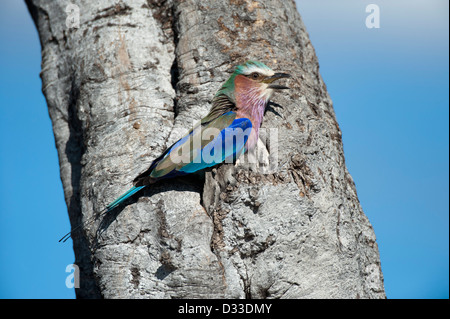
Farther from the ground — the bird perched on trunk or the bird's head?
the bird's head

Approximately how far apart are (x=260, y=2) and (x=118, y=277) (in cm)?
259

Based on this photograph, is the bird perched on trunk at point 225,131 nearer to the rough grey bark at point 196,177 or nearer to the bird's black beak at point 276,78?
the bird's black beak at point 276,78

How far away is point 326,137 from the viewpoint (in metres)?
3.93

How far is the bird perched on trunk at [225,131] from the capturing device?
3740 mm

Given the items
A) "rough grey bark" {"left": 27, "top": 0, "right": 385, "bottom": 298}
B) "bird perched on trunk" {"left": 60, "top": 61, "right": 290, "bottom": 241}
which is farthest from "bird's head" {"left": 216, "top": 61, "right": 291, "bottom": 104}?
"rough grey bark" {"left": 27, "top": 0, "right": 385, "bottom": 298}

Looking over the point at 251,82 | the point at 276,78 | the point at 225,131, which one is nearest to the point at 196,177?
the point at 225,131

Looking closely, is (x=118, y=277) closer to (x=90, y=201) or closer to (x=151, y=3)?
(x=90, y=201)

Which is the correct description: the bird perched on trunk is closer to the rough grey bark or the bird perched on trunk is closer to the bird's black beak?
the bird's black beak

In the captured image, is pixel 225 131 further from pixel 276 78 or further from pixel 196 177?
pixel 276 78

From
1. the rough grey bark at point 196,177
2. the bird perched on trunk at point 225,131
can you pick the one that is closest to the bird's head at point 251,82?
the bird perched on trunk at point 225,131

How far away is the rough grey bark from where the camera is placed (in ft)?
11.4

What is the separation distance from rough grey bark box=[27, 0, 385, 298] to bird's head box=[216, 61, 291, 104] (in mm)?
124

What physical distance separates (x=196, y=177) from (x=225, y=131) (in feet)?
1.41
